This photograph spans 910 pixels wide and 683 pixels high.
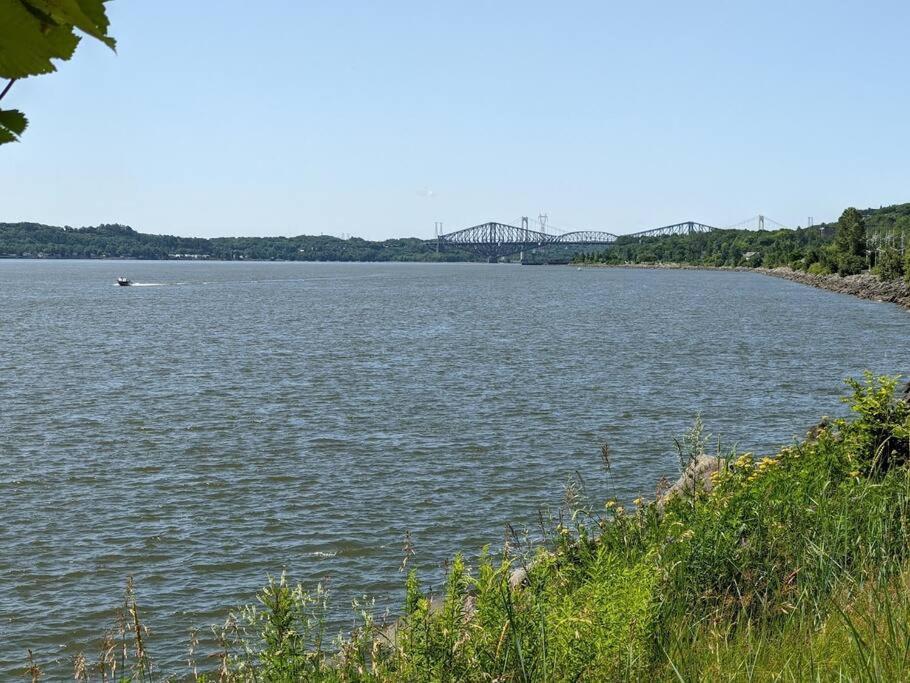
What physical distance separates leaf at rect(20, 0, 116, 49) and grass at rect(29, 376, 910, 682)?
13.4ft

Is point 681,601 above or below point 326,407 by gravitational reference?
above

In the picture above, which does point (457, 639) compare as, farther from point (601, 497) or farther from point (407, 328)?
point (407, 328)

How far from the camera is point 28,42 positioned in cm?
151

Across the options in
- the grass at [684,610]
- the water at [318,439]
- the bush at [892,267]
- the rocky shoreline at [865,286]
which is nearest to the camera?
the grass at [684,610]

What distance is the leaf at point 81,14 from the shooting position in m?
1.53

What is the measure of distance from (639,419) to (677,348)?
959 inches

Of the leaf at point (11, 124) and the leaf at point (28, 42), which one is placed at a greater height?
the leaf at point (28, 42)

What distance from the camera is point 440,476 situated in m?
21.7

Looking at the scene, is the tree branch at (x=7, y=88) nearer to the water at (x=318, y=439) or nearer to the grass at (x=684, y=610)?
the grass at (x=684, y=610)

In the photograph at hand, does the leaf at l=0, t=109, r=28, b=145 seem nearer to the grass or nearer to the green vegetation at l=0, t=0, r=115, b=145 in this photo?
the green vegetation at l=0, t=0, r=115, b=145

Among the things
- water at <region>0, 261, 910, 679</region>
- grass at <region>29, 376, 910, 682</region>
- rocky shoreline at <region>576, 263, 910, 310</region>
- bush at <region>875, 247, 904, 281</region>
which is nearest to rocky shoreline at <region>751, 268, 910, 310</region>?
rocky shoreline at <region>576, 263, 910, 310</region>

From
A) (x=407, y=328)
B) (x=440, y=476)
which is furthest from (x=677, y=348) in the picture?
(x=440, y=476)

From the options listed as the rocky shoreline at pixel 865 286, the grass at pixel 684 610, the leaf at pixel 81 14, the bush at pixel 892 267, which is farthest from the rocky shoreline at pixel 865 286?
the leaf at pixel 81 14

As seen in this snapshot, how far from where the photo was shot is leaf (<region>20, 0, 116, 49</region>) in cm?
153
